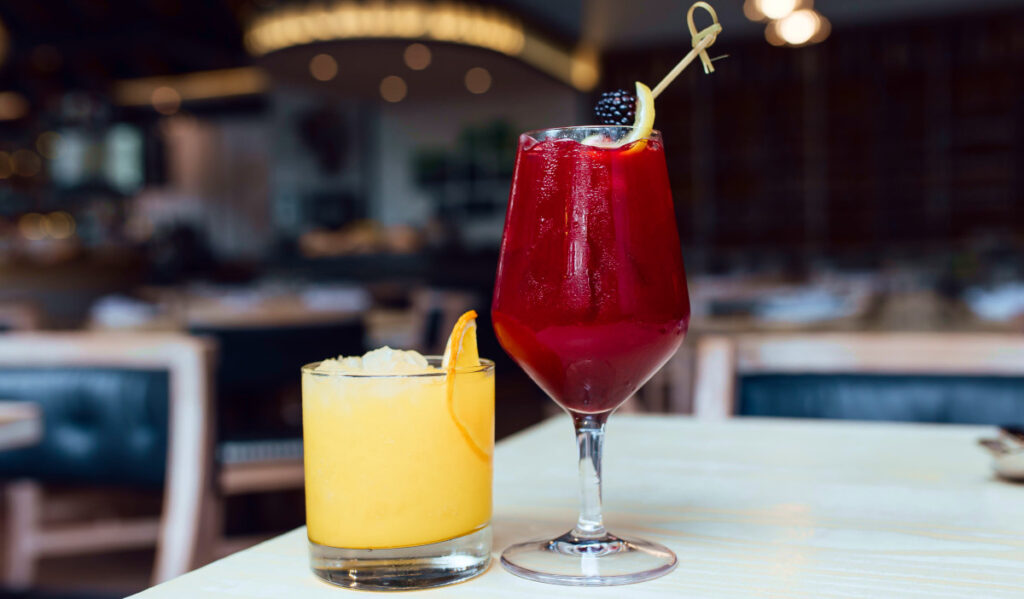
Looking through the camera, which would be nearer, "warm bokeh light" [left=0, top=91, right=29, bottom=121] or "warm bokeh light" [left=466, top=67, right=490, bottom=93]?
"warm bokeh light" [left=466, top=67, right=490, bottom=93]

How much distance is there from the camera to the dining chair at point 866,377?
1.12m

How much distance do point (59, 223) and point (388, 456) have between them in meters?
14.4

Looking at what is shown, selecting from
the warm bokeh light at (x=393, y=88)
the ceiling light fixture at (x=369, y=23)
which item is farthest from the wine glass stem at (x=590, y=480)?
the warm bokeh light at (x=393, y=88)

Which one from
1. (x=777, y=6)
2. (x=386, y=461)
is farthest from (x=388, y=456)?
(x=777, y=6)

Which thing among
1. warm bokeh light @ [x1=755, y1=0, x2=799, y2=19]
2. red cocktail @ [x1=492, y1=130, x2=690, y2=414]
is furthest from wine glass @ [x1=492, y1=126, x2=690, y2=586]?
warm bokeh light @ [x1=755, y1=0, x2=799, y2=19]

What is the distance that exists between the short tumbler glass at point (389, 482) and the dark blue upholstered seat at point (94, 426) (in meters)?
0.80

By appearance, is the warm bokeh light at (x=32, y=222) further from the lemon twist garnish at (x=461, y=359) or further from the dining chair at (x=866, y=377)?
the lemon twist garnish at (x=461, y=359)

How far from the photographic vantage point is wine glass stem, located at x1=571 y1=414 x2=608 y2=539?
A: 50 cm

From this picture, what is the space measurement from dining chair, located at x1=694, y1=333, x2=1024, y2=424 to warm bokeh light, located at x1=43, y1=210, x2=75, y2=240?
1356 centimetres

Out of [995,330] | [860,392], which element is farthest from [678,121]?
[860,392]

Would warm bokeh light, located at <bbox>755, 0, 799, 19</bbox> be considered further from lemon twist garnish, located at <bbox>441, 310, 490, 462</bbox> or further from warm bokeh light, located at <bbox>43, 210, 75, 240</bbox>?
warm bokeh light, located at <bbox>43, 210, 75, 240</bbox>

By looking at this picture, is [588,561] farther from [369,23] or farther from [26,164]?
[26,164]

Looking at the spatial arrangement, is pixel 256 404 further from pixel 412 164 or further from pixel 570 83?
pixel 412 164

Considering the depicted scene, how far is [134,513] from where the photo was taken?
3.28 metres
